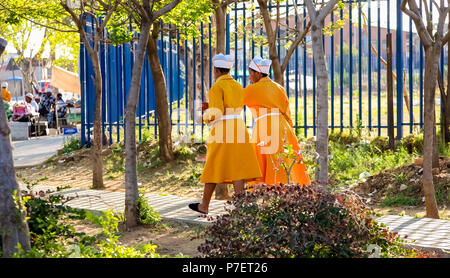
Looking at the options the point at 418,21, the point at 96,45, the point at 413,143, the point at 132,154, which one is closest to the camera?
the point at 132,154

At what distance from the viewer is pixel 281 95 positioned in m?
A: 8.12

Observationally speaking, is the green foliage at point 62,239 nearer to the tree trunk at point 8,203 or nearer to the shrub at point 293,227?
the tree trunk at point 8,203

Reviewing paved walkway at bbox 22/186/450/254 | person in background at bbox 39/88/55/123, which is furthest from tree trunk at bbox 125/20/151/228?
person in background at bbox 39/88/55/123

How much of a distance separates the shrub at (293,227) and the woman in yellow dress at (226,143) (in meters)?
2.80

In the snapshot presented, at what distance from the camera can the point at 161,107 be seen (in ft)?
41.0

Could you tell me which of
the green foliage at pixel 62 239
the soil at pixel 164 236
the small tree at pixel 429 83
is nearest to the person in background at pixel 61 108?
the soil at pixel 164 236

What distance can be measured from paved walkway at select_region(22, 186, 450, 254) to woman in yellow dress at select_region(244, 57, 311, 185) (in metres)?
0.70

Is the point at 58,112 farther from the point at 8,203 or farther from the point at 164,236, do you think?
the point at 8,203

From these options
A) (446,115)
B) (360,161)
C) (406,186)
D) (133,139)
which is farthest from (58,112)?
(133,139)

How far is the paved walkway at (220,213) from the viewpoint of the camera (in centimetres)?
626

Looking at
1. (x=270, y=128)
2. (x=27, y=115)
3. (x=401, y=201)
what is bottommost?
(x=401, y=201)

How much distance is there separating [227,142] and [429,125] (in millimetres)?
2228

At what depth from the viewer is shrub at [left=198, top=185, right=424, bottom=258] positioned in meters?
4.41

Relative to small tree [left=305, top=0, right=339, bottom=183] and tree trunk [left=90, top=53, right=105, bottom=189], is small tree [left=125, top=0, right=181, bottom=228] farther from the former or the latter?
tree trunk [left=90, top=53, right=105, bottom=189]
